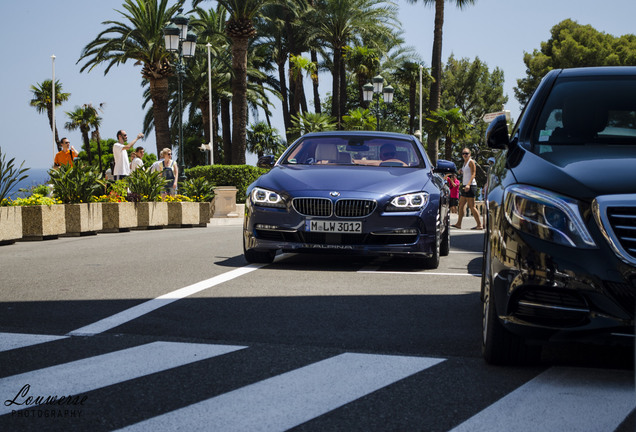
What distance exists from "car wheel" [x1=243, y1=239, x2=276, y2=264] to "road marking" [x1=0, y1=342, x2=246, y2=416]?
164 inches

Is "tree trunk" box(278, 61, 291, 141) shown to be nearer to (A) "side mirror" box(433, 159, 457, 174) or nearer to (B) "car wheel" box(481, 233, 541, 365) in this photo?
(A) "side mirror" box(433, 159, 457, 174)

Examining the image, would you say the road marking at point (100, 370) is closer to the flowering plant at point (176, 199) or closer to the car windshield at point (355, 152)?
A: the car windshield at point (355, 152)

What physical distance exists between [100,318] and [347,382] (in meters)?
2.31

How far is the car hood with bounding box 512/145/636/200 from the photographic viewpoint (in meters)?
3.65

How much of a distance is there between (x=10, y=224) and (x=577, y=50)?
5552 cm

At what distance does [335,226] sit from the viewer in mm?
8211

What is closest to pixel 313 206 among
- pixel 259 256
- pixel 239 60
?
pixel 259 256

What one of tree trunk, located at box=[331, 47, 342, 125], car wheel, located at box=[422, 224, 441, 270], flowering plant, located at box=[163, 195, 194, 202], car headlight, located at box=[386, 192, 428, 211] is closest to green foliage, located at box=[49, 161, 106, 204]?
flowering plant, located at box=[163, 195, 194, 202]

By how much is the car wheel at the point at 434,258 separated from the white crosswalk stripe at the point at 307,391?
13.5 feet

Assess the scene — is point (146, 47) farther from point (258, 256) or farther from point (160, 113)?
point (258, 256)

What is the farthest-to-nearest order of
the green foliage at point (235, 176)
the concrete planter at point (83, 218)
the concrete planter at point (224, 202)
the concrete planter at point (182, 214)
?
the green foliage at point (235, 176) < the concrete planter at point (224, 202) < the concrete planter at point (182, 214) < the concrete planter at point (83, 218)

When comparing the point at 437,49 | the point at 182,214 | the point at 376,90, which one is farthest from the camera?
the point at 437,49

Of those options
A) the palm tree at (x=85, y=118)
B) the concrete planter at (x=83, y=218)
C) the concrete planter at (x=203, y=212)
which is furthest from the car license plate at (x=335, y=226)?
the palm tree at (x=85, y=118)

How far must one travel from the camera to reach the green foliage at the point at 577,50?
5931 centimetres
